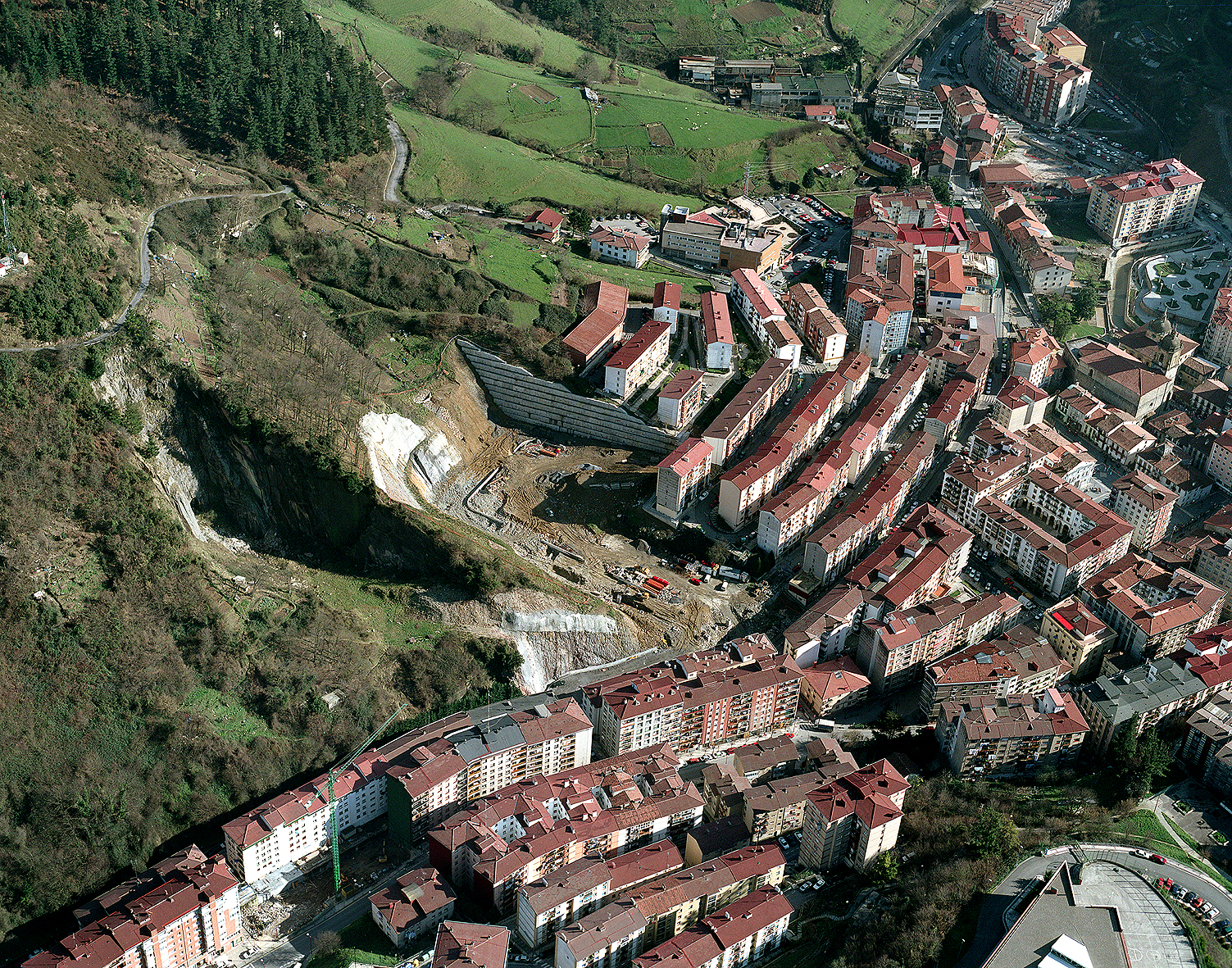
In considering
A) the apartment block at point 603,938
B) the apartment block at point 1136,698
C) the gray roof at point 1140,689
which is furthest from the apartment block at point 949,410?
the apartment block at point 603,938

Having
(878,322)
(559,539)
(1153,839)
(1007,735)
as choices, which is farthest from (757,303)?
(1153,839)

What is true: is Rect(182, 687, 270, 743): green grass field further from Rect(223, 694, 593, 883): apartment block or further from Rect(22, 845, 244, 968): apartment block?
Rect(22, 845, 244, 968): apartment block

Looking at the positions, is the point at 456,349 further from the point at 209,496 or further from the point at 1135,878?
the point at 1135,878

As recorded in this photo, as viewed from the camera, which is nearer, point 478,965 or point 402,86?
point 478,965

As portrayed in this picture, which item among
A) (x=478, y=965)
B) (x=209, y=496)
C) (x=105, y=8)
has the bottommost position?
(x=478, y=965)

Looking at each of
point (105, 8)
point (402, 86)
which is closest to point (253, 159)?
point (105, 8)

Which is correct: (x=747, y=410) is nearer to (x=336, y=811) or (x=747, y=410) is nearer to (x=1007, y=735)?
(x=1007, y=735)
